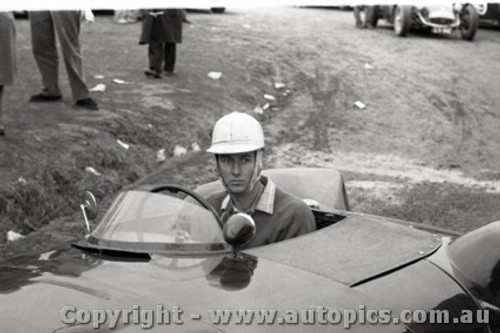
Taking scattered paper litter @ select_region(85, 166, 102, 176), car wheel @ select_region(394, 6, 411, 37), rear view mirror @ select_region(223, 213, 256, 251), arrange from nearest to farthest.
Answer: rear view mirror @ select_region(223, 213, 256, 251) < scattered paper litter @ select_region(85, 166, 102, 176) < car wheel @ select_region(394, 6, 411, 37)

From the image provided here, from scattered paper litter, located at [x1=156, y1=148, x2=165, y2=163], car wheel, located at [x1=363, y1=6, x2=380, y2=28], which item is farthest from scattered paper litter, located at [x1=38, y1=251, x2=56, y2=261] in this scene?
car wheel, located at [x1=363, y1=6, x2=380, y2=28]

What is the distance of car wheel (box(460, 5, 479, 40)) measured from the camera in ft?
65.9

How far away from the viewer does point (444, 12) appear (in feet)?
68.3

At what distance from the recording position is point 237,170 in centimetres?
488

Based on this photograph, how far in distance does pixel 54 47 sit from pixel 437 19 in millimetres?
12074

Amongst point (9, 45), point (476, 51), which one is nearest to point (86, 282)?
point (9, 45)

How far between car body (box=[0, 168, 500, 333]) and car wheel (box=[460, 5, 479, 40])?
16.2 metres

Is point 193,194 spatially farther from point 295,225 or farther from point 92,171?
point 92,171

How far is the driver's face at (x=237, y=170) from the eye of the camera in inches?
192

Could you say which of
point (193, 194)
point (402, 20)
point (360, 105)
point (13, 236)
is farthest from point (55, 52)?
point (402, 20)

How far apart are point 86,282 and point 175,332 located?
22.7 inches

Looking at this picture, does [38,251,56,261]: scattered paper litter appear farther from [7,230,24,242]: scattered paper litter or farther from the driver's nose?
[7,230,24,242]: scattered paper litter

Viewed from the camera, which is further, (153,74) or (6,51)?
(153,74)

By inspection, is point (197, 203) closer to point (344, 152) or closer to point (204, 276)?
point (204, 276)
